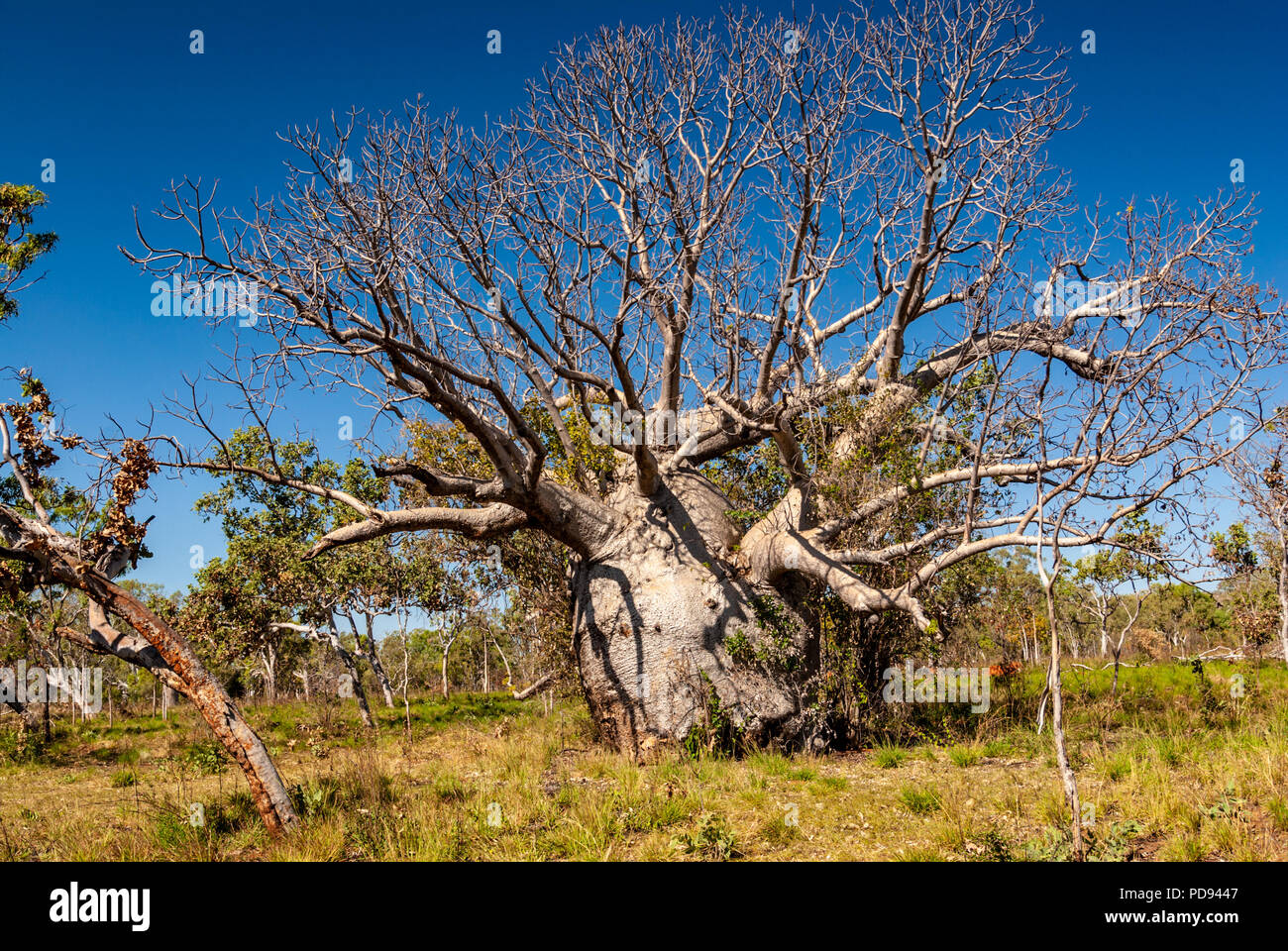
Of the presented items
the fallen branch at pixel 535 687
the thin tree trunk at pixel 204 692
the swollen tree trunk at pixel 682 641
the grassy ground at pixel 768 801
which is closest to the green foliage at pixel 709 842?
the grassy ground at pixel 768 801

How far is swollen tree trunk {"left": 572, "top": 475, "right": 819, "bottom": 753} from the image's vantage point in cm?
779

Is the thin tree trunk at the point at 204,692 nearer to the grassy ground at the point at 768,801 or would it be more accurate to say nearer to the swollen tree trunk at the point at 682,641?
the grassy ground at the point at 768,801

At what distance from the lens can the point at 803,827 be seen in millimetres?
4980

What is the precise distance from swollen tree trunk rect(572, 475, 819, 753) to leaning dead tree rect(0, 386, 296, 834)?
3.67 meters

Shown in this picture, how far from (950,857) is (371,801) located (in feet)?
13.2

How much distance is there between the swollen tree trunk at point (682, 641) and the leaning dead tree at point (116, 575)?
144 inches

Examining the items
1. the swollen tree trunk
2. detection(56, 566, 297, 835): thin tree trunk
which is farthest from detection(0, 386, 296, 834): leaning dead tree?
the swollen tree trunk

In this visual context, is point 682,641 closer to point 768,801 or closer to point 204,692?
point 768,801

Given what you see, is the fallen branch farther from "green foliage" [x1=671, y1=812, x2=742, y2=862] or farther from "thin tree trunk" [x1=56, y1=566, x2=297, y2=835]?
"green foliage" [x1=671, y1=812, x2=742, y2=862]

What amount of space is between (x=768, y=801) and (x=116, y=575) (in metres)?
4.90

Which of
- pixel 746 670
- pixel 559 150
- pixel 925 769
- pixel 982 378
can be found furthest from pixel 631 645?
pixel 559 150

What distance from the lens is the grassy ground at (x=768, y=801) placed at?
4477 millimetres
